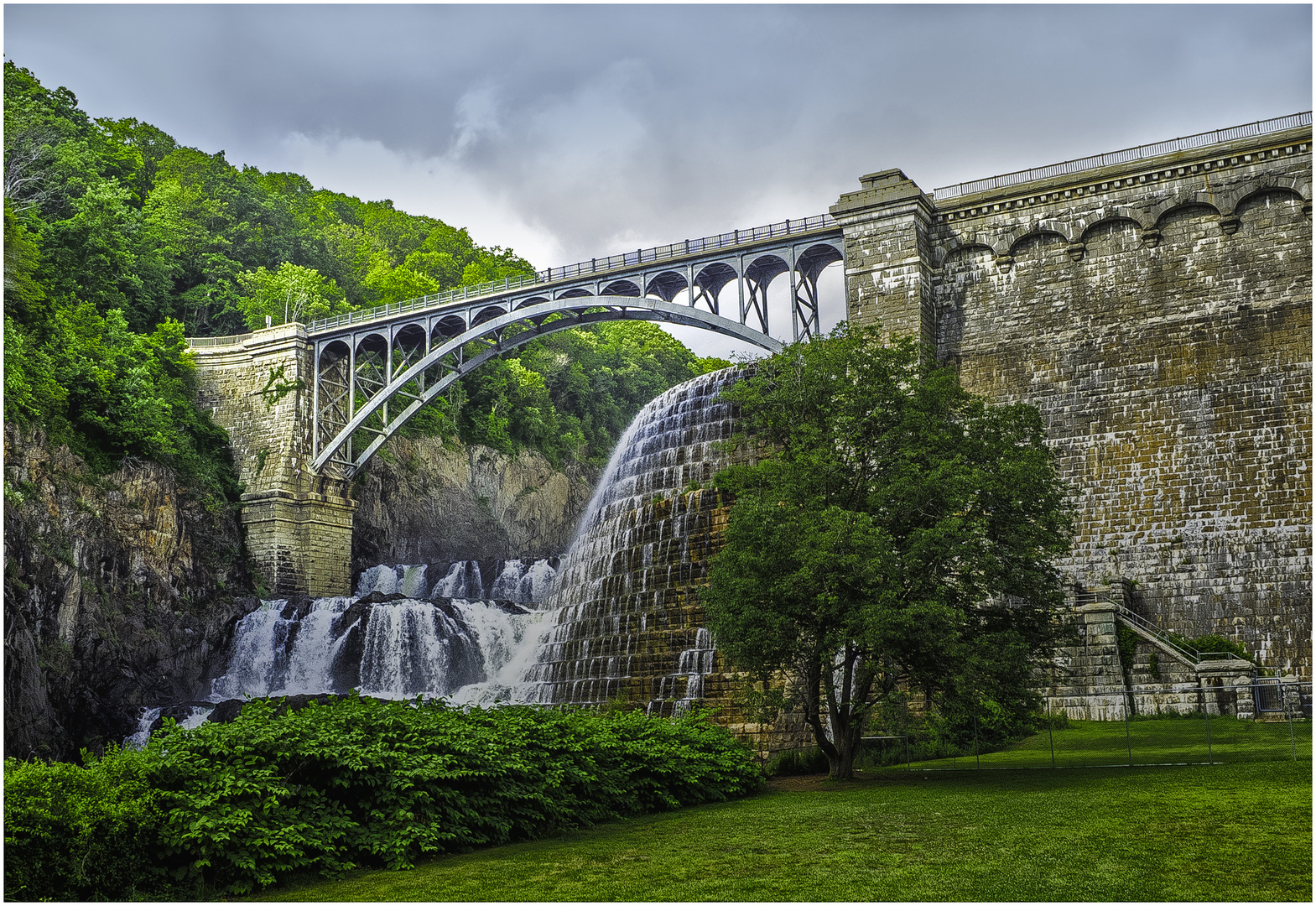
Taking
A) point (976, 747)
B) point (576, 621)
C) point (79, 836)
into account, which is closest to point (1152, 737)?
point (976, 747)

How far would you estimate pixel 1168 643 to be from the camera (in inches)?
1022

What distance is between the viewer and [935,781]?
1744 cm

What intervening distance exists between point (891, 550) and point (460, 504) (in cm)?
4021

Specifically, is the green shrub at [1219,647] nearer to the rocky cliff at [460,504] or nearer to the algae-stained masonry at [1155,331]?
the algae-stained masonry at [1155,331]

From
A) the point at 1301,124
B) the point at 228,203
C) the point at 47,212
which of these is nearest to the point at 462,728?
the point at 1301,124

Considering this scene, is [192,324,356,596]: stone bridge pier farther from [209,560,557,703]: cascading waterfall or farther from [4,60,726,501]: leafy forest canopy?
[209,560,557,703]: cascading waterfall

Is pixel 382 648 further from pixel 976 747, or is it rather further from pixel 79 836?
pixel 79 836

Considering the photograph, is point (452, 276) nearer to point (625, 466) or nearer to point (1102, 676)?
point (625, 466)

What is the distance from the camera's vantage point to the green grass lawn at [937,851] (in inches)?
337

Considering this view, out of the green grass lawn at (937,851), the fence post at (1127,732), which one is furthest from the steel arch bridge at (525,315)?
the green grass lawn at (937,851)

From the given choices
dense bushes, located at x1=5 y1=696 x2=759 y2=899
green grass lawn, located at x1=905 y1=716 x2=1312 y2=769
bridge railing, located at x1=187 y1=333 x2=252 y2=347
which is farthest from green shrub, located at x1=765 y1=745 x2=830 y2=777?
bridge railing, located at x1=187 y1=333 x2=252 y2=347

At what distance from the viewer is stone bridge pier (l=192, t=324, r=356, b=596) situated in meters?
45.4

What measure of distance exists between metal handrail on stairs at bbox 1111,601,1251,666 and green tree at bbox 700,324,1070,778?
20.1ft

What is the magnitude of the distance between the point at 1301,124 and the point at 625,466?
22.9 m
